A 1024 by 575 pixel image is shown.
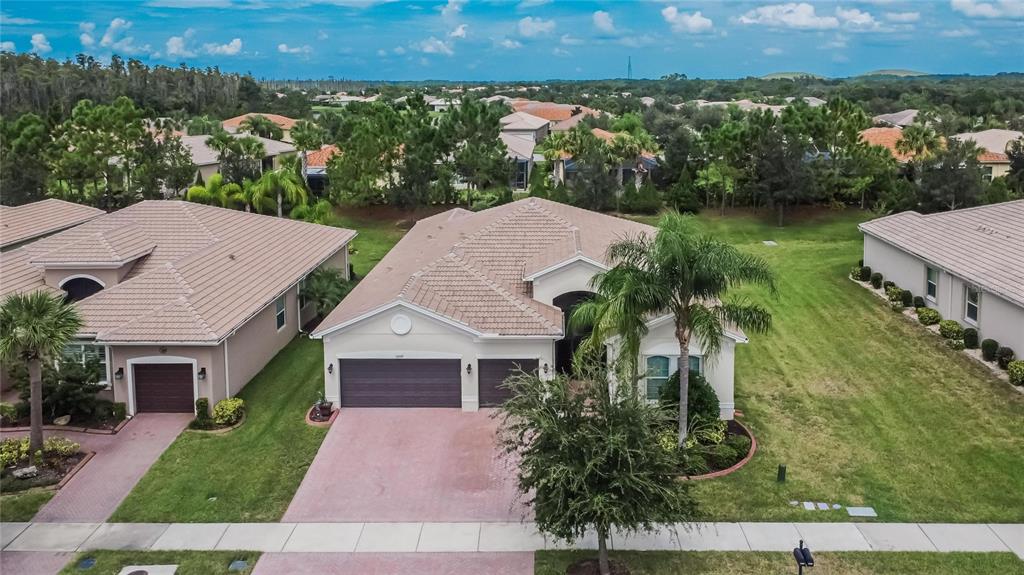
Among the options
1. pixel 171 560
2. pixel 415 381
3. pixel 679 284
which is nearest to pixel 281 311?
pixel 415 381

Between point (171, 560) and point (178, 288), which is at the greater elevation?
point (178, 288)

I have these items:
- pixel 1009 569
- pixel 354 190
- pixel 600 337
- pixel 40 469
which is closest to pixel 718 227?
pixel 354 190

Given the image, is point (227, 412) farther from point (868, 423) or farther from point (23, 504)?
point (868, 423)

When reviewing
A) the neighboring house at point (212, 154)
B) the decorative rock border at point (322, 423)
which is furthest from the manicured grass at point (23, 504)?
the neighboring house at point (212, 154)

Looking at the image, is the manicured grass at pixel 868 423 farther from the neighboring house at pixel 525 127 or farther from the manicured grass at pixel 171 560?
the neighboring house at pixel 525 127

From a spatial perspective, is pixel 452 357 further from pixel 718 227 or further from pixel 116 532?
pixel 718 227

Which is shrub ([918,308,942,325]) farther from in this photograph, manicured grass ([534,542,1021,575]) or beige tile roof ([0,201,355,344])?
beige tile roof ([0,201,355,344])

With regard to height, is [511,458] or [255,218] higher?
[255,218]
